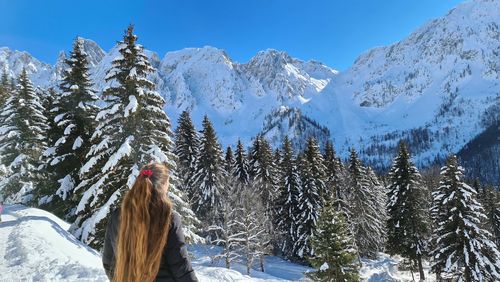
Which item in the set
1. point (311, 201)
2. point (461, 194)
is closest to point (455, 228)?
point (461, 194)

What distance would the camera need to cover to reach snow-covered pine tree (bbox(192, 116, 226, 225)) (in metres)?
44.6

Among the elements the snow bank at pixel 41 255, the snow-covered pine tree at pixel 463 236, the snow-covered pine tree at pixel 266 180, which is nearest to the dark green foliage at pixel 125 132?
the snow bank at pixel 41 255

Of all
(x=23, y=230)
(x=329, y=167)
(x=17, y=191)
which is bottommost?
(x=23, y=230)

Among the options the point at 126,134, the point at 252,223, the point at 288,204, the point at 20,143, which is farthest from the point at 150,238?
the point at 288,204

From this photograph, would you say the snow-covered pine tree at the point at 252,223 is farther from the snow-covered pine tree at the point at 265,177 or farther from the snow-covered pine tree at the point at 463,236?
the snow-covered pine tree at the point at 463,236

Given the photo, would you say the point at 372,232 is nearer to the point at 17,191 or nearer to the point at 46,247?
the point at 17,191

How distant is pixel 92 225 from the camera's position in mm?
17047

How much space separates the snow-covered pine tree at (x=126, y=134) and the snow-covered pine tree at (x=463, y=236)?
18.6 m

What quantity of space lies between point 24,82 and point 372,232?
40.5 metres

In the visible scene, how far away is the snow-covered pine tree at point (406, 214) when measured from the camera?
3703cm

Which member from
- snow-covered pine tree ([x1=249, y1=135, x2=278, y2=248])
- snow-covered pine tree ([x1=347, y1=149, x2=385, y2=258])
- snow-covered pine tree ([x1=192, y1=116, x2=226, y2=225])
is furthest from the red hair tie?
snow-covered pine tree ([x1=249, y1=135, x2=278, y2=248])

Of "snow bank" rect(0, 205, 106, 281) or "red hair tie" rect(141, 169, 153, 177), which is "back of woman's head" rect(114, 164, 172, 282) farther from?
"snow bank" rect(0, 205, 106, 281)

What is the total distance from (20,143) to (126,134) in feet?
48.2

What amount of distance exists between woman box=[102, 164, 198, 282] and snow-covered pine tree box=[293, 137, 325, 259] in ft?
130
